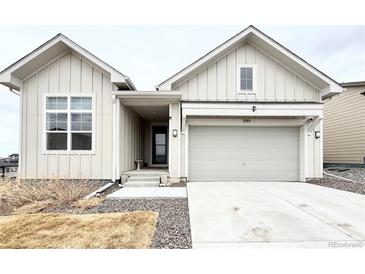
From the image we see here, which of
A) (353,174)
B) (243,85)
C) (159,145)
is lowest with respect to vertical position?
(353,174)

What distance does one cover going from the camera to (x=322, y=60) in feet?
69.5

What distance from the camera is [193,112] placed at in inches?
330

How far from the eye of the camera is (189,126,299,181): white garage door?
29.7 feet

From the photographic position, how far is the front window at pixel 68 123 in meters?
8.20

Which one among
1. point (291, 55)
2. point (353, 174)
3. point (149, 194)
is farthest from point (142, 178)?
point (353, 174)

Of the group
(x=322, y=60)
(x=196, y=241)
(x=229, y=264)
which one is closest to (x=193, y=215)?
(x=196, y=241)

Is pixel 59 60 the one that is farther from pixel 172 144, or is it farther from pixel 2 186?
pixel 172 144

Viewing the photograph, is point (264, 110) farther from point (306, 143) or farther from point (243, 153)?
point (306, 143)

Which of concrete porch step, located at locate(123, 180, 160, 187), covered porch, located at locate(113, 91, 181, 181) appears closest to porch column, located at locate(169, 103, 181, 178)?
covered porch, located at locate(113, 91, 181, 181)

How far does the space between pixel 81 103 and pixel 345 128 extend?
1654 centimetres

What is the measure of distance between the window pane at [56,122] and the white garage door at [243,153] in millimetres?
5135

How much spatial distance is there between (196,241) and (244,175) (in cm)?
637

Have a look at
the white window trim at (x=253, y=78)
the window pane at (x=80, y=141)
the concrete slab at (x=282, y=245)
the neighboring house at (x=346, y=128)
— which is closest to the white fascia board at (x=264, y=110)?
the white window trim at (x=253, y=78)

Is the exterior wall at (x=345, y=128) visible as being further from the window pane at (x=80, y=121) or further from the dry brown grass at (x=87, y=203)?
the window pane at (x=80, y=121)
